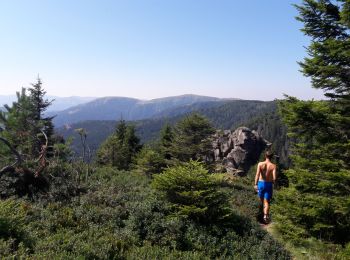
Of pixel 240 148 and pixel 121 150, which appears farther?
pixel 240 148

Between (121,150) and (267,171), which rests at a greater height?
(267,171)

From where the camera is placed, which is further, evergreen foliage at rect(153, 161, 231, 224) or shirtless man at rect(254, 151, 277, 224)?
shirtless man at rect(254, 151, 277, 224)

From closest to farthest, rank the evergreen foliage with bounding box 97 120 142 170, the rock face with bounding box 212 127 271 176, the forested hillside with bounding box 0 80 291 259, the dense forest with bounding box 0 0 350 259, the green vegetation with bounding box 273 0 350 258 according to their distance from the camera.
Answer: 1. the forested hillside with bounding box 0 80 291 259
2. the dense forest with bounding box 0 0 350 259
3. the green vegetation with bounding box 273 0 350 258
4. the evergreen foliage with bounding box 97 120 142 170
5. the rock face with bounding box 212 127 271 176

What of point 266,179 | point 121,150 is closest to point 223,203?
point 266,179

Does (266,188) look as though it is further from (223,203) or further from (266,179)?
(223,203)

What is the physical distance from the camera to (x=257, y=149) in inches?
2263

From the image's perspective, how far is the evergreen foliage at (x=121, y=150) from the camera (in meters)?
39.4

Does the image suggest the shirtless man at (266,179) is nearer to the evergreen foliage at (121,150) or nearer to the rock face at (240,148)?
the evergreen foliage at (121,150)

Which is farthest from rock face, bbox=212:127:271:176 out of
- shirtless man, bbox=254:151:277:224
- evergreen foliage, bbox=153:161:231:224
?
evergreen foliage, bbox=153:161:231:224

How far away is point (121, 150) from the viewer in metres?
39.8

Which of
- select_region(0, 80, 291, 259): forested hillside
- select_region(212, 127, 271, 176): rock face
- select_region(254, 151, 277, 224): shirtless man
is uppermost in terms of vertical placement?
select_region(254, 151, 277, 224): shirtless man

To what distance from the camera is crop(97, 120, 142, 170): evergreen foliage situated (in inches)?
1553

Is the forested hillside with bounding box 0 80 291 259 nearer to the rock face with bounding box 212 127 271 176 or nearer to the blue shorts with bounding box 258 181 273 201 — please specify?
the blue shorts with bounding box 258 181 273 201

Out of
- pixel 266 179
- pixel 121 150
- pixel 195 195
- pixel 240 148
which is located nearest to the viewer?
pixel 195 195
